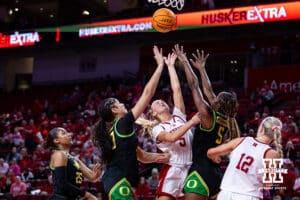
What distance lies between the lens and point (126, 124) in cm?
559

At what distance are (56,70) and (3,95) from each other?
2.84 metres

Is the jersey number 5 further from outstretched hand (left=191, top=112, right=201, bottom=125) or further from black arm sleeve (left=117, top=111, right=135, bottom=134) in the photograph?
black arm sleeve (left=117, top=111, right=135, bottom=134)

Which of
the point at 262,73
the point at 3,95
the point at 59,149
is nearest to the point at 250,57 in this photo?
the point at 262,73

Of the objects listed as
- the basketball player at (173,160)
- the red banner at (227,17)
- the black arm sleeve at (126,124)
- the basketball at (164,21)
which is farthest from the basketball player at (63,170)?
the red banner at (227,17)

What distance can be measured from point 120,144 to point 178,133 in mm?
617

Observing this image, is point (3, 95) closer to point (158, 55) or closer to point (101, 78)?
point (101, 78)

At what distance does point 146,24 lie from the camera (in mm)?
21984

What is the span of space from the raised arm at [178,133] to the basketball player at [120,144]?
449mm

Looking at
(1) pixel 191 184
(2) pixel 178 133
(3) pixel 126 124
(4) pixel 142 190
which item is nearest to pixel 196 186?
(1) pixel 191 184

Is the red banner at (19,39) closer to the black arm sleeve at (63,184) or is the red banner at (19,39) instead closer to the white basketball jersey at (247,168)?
the black arm sleeve at (63,184)

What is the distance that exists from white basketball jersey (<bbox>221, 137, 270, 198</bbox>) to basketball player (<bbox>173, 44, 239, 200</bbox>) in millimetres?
691

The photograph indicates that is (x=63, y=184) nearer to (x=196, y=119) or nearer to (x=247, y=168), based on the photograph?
(x=196, y=119)

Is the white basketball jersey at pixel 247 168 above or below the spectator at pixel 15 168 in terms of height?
above

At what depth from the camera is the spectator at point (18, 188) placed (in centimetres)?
1480
